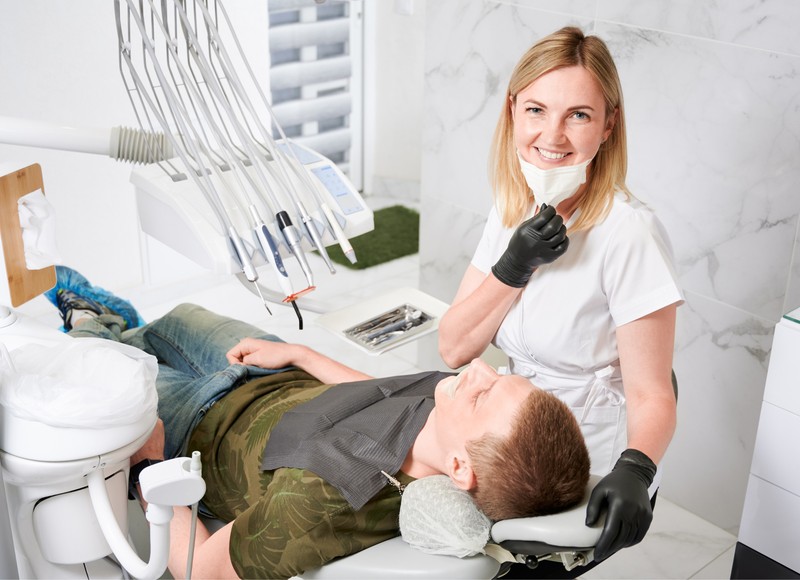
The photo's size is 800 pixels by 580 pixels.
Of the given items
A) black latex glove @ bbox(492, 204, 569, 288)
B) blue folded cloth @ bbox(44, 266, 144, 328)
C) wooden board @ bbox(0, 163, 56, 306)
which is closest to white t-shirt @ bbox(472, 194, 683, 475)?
black latex glove @ bbox(492, 204, 569, 288)

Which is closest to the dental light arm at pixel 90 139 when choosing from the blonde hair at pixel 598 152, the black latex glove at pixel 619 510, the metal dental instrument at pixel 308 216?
the metal dental instrument at pixel 308 216

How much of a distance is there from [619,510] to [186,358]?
111 centimetres

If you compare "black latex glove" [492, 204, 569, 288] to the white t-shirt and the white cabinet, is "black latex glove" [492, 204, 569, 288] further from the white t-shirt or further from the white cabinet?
the white cabinet

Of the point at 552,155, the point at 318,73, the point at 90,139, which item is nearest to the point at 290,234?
the point at 90,139

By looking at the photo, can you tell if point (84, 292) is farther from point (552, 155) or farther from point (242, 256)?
point (552, 155)

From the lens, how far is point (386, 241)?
4.38 meters

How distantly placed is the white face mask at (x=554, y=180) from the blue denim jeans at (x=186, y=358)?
69 cm

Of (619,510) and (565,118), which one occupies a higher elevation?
(565,118)

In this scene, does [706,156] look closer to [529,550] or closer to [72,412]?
[529,550]

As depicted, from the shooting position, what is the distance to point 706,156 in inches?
89.1

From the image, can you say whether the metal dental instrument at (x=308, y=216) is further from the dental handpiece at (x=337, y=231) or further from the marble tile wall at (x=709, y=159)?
the marble tile wall at (x=709, y=159)

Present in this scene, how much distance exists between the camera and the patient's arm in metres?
1.95

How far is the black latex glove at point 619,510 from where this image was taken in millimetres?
1317

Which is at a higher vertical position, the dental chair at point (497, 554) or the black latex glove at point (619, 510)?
the black latex glove at point (619, 510)
